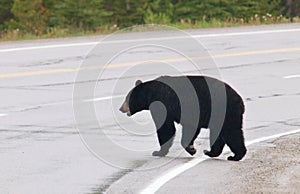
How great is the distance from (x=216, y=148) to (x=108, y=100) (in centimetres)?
501

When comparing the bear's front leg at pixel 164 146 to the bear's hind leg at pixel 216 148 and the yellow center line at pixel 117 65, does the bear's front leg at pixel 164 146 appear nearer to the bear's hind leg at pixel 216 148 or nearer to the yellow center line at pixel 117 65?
the bear's hind leg at pixel 216 148

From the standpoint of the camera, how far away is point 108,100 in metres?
14.6

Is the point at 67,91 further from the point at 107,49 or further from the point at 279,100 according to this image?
the point at 107,49

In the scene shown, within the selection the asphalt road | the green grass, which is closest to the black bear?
the asphalt road

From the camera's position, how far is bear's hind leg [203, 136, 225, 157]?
31.7 ft

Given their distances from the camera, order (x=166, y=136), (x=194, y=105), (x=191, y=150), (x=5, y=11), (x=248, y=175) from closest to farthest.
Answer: (x=248, y=175)
(x=194, y=105)
(x=166, y=136)
(x=191, y=150)
(x=5, y=11)

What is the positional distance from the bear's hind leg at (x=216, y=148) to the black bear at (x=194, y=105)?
121mm

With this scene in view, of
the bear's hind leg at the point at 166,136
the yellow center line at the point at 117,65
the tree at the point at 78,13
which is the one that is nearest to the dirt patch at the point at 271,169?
the bear's hind leg at the point at 166,136

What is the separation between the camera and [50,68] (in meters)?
18.9

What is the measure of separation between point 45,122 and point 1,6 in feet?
103

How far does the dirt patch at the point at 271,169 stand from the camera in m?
8.55

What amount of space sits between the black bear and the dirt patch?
1.10ft

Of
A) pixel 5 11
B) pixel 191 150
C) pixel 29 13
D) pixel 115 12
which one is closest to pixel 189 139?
pixel 191 150

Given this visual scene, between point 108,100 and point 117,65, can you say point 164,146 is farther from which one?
point 117,65
